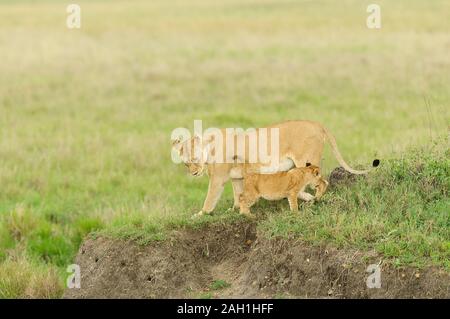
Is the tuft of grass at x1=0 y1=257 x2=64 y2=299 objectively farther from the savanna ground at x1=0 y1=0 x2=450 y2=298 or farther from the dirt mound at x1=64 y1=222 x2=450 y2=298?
the dirt mound at x1=64 y1=222 x2=450 y2=298

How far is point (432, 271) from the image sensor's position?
714 cm

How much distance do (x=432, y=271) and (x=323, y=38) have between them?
922 inches

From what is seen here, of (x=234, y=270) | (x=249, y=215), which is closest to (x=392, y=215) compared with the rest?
(x=249, y=215)

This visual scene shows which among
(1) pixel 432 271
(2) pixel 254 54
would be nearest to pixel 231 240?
(1) pixel 432 271

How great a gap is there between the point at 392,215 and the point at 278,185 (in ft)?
3.64

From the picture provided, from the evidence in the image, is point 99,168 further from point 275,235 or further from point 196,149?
point 275,235

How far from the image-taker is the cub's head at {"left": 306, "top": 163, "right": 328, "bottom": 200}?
861 centimetres

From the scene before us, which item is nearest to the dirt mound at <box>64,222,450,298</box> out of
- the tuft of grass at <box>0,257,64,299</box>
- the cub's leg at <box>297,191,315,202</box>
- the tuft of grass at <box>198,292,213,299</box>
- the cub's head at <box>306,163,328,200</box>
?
the tuft of grass at <box>198,292,213,299</box>

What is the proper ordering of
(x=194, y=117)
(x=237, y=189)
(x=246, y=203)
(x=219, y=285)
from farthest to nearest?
(x=194, y=117) → (x=237, y=189) → (x=246, y=203) → (x=219, y=285)

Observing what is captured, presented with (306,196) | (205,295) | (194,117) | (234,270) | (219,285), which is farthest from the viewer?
(194,117)

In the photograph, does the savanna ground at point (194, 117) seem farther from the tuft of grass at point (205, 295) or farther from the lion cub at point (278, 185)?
the tuft of grass at point (205, 295)

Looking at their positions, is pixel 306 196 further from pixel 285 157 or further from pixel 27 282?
pixel 27 282

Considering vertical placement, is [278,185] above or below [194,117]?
below

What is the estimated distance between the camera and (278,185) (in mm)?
8492
